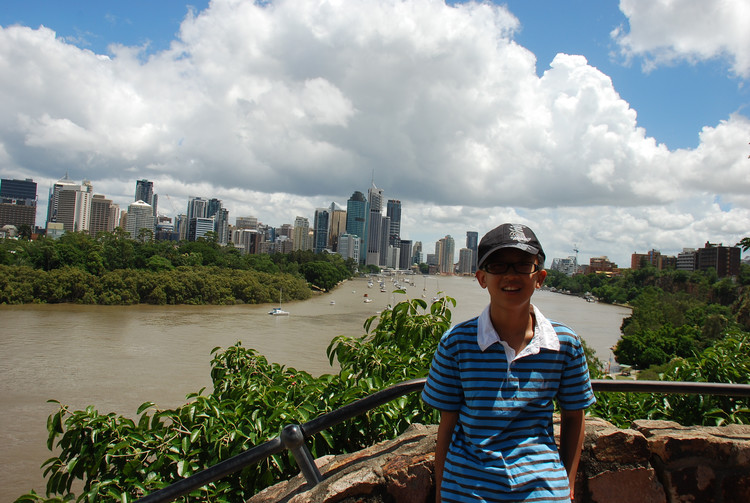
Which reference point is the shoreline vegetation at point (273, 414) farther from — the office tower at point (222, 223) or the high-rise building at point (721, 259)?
the office tower at point (222, 223)

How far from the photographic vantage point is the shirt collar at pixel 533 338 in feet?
4.03

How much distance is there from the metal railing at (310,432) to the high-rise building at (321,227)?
14596 cm

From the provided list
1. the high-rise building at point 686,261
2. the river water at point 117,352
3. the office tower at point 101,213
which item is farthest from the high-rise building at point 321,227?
the river water at point 117,352

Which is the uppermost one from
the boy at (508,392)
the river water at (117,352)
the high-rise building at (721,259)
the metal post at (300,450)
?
the high-rise building at (721,259)

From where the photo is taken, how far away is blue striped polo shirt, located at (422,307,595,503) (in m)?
1.16

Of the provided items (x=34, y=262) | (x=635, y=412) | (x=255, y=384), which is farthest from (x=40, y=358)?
(x=34, y=262)

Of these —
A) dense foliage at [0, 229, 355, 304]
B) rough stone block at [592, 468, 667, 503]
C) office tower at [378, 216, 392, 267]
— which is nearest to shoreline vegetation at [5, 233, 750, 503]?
rough stone block at [592, 468, 667, 503]

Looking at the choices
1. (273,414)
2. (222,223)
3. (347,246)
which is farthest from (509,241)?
(222,223)

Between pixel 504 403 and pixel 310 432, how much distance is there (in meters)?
0.51

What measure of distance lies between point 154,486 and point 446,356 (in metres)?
1.38

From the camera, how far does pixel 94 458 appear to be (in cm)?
205

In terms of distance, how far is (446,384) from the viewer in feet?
4.09

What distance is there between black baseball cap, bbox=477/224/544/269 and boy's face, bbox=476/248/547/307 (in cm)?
3

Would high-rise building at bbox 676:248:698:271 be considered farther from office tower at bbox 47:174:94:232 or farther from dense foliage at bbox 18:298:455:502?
office tower at bbox 47:174:94:232
